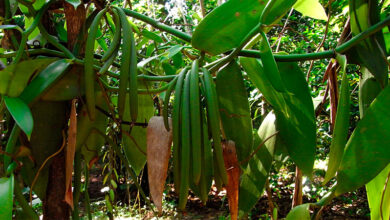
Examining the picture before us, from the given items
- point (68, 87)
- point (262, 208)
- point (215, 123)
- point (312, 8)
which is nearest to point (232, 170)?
point (215, 123)

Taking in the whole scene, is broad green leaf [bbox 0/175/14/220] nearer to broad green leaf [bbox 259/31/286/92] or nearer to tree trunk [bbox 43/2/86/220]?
tree trunk [bbox 43/2/86/220]

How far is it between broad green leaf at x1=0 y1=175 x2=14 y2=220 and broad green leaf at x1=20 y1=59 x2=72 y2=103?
0.23 ft

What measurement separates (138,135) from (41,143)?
0.41ft

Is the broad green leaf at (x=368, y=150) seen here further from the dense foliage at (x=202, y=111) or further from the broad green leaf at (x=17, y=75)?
the broad green leaf at (x=17, y=75)

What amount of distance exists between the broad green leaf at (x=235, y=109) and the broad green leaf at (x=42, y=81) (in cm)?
16

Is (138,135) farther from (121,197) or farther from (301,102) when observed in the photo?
(121,197)

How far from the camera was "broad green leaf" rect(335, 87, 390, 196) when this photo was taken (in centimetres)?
28

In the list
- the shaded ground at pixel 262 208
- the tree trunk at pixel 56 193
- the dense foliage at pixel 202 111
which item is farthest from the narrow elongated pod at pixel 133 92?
the shaded ground at pixel 262 208

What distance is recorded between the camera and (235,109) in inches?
14.5

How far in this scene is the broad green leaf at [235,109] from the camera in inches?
14.0

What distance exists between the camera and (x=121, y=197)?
9.18 ft

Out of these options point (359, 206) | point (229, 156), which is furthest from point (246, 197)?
point (359, 206)

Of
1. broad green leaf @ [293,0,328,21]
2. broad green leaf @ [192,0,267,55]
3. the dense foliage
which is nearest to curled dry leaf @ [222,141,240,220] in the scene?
the dense foliage

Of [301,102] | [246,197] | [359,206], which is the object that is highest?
[301,102]
